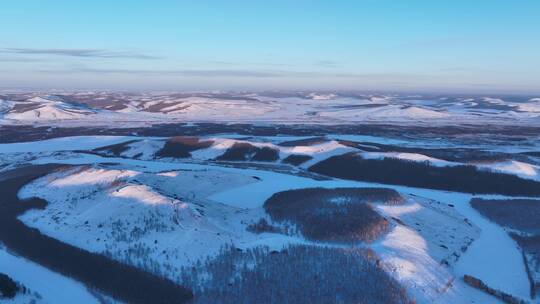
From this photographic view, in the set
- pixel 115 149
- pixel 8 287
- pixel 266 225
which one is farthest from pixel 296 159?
pixel 8 287

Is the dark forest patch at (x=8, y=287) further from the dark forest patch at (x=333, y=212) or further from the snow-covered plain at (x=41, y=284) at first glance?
the dark forest patch at (x=333, y=212)

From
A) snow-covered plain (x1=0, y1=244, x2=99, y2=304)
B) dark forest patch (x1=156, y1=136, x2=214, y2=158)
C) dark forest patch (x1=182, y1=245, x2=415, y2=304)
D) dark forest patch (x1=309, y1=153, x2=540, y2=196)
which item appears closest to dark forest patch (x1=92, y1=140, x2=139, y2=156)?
dark forest patch (x1=156, y1=136, x2=214, y2=158)

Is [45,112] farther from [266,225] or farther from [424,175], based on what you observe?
[266,225]

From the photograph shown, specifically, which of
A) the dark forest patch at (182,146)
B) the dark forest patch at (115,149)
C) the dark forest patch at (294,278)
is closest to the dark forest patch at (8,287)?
the dark forest patch at (294,278)

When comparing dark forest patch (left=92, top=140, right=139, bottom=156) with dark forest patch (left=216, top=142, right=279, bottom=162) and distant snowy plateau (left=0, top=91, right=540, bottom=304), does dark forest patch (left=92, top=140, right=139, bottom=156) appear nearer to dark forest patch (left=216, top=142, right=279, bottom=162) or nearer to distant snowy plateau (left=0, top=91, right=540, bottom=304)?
distant snowy plateau (left=0, top=91, right=540, bottom=304)

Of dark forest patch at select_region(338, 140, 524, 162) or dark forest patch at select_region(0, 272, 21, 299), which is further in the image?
dark forest patch at select_region(338, 140, 524, 162)

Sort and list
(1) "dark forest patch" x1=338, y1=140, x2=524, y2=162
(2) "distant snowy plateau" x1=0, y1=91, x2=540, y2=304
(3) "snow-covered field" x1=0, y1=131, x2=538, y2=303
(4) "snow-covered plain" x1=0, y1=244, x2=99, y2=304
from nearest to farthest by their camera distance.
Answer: (4) "snow-covered plain" x1=0, y1=244, x2=99, y2=304
(2) "distant snowy plateau" x1=0, y1=91, x2=540, y2=304
(3) "snow-covered field" x1=0, y1=131, x2=538, y2=303
(1) "dark forest patch" x1=338, y1=140, x2=524, y2=162
